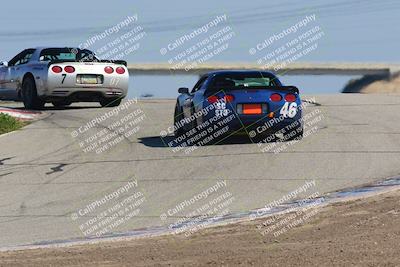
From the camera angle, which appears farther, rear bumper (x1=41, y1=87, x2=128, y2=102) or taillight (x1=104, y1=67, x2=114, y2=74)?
taillight (x1=104, y1=67, x2=114, y2=74)

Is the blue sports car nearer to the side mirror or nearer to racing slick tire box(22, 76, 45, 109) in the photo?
the side mirror

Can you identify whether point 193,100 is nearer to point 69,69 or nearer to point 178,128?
point 178,128

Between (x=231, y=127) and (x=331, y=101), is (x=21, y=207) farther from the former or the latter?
(x=331, y=101)

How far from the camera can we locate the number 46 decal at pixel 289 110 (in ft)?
49.3

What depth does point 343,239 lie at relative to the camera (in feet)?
26.3

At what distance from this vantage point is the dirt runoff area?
23.9 feet

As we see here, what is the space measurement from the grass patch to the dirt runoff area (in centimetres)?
927

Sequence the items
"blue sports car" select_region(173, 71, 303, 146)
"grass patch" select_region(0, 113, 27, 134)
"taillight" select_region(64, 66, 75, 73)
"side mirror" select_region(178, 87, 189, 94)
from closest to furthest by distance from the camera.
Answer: "blue sports car" select_region(173, 71, 303, 146)
"side mirror" select_region(178, 87, 189, 94)
"grass patch" select_region(0, 113, 27, 134)
"taillight" select_region(64, 66, 75, 73)

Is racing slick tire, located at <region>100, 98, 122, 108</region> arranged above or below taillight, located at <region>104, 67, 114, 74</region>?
below

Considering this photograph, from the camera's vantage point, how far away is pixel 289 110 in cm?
1509

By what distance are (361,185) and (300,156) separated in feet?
7.80

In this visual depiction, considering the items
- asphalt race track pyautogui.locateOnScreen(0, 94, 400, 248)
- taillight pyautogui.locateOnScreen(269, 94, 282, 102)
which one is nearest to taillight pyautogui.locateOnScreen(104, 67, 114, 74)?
asphalt race track pyautogui.locateOnScreen(0, 94, 400, 248)

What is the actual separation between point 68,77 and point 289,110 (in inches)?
271

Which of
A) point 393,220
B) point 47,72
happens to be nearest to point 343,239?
point 393,220
